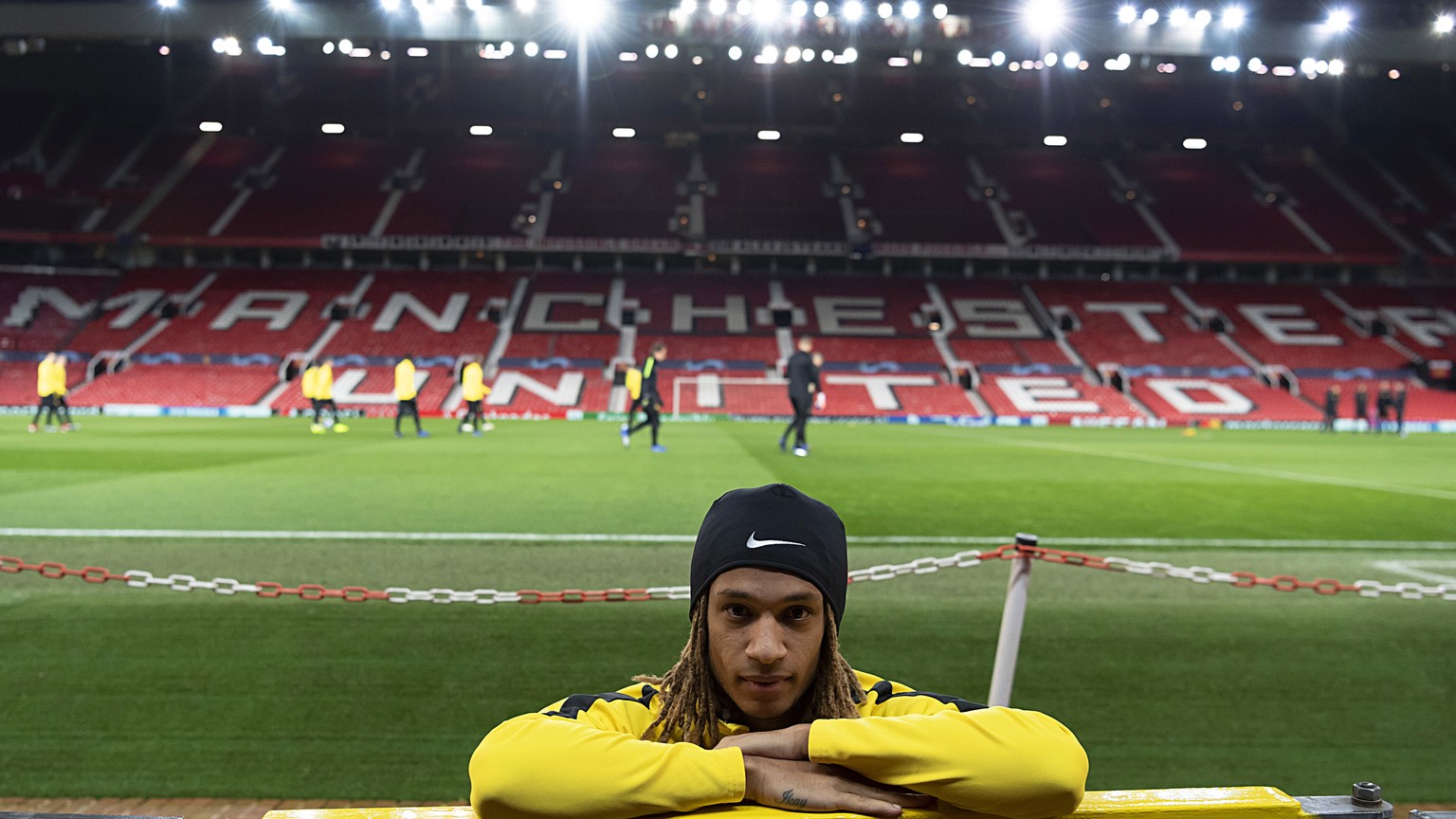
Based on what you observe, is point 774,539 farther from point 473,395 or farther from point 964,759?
point 473,395

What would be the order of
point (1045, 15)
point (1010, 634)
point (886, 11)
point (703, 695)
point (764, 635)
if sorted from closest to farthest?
point (764, 635) → point (703, 695) → point (1010, 634) → point (1045, 15) → point (886, 11)

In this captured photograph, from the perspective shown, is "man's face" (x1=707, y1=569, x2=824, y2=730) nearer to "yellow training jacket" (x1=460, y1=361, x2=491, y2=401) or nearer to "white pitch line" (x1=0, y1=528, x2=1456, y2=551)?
"white pitch line" (x1=0, y1=528, x2=1456, y2=551)

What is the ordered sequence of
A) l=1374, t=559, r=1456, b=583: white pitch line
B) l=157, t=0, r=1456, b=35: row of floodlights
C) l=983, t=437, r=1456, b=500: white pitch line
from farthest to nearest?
l=157, t=0, r=1456, b=35: row of floodlights, l=983, t=437, r=1456, b=500: white pitch line, l=1374, t=559, r=1456, b=583: white pitch line

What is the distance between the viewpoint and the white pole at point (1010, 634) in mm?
4398

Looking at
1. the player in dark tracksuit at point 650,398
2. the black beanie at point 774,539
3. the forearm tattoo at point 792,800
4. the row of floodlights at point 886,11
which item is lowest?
the forearm tattoo at point 792,800

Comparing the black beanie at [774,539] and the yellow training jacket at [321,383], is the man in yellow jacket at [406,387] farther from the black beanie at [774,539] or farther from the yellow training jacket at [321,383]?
the black beanie at [774,539]

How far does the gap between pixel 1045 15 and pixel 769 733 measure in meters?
32.7

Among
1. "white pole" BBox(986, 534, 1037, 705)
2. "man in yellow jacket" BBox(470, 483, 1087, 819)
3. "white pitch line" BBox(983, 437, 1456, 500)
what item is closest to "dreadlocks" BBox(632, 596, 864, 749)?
"man in yellow jacket" BBox(470, 483, 1087, 819)

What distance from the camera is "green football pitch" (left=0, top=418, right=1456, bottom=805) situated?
4012 mm

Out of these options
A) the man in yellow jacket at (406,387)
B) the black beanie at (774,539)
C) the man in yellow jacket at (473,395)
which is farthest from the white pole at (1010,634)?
the man in yellow jacket at (473,395)

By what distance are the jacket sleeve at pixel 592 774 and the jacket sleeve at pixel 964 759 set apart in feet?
0.69

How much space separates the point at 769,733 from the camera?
5.85 feet

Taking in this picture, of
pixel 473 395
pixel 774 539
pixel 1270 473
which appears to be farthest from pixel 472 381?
pixel 774 539

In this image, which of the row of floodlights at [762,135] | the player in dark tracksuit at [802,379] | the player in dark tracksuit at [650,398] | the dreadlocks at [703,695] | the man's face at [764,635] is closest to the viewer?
the man's face at [764,635]
